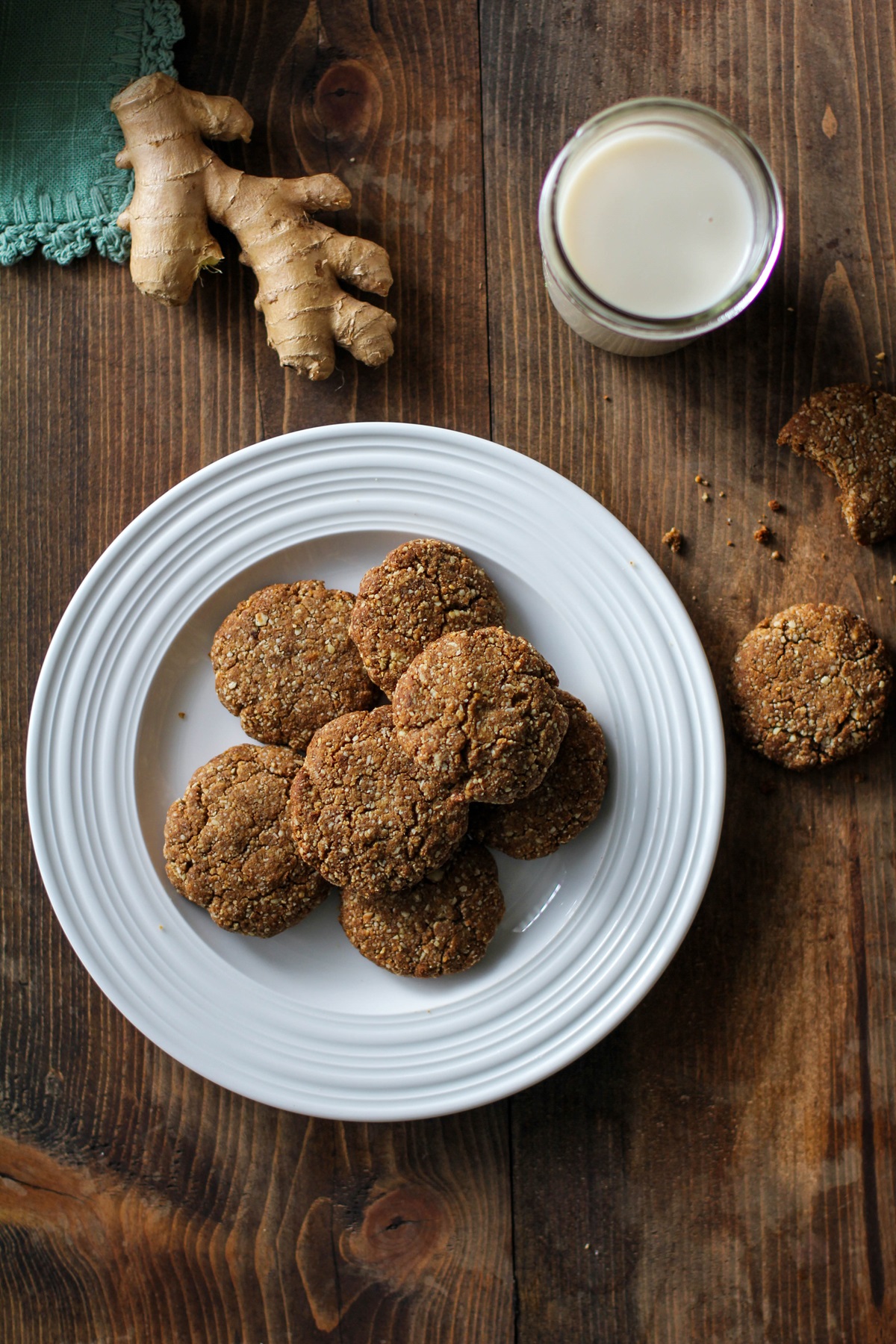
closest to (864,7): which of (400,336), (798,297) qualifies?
(798,297)

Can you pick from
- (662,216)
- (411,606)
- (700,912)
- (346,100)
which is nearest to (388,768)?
(411,606)

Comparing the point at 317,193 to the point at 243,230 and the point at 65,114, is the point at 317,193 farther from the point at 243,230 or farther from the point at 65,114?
the point at 65,114

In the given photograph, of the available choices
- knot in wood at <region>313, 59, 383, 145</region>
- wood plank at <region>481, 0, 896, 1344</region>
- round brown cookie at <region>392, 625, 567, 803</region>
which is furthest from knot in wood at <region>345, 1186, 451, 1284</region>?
knot in wood at <region>313, 59, 383, 145</region>

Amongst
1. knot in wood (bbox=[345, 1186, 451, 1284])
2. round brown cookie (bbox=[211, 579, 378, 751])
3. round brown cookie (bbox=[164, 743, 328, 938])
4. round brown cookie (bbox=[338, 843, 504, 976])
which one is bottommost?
knot in wood (bbox=[345, 1186, 451, 1284])

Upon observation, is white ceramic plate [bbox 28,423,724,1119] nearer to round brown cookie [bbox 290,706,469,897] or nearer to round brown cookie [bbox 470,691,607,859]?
round brown cookie [bbox 470,691,607,859]

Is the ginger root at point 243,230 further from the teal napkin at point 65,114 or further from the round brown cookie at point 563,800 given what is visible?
the round brown cookie at point 563,800

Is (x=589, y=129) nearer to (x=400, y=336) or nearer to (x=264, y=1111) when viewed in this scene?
(x=400, y=336)
